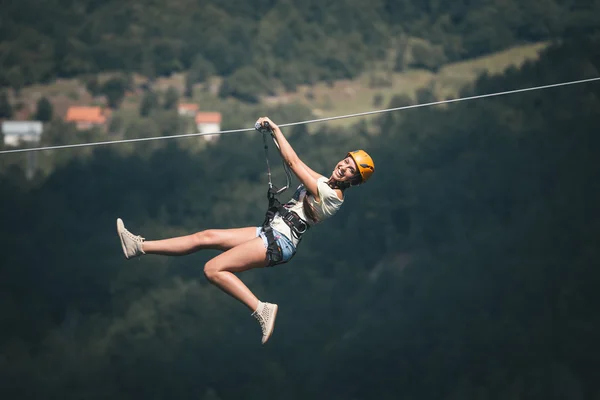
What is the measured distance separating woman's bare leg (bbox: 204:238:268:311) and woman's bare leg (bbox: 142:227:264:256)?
0.08 meters

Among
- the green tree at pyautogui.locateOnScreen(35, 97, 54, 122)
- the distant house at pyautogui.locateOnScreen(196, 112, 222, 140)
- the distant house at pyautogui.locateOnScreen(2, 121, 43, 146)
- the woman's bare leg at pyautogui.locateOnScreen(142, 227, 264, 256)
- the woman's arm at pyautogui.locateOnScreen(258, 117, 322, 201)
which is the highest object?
the woman's arm at pyautogui.locateOnScreen(258, 117, 322, 201)

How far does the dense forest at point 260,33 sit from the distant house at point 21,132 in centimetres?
478

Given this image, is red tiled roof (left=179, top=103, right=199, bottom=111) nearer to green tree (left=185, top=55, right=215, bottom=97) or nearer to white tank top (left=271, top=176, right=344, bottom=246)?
green tree (left=185, top=55, right=215, bottom=97)

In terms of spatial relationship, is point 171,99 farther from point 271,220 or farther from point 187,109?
point 271,220

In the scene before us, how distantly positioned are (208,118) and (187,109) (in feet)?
6.32

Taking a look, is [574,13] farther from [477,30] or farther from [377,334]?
[377,334]

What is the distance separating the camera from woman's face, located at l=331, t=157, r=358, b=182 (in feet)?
27.7

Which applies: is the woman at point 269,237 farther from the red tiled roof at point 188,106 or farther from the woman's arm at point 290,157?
the red tiled roof at point 188,106

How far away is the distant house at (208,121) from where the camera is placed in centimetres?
6825

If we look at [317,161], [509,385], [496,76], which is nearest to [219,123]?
[317,161]

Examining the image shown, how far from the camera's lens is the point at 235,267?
27.2 feet

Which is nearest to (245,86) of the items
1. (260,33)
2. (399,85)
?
(399,85)

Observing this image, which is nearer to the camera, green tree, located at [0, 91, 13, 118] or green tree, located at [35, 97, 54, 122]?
green tree, located at [35, 97, 54, 122]

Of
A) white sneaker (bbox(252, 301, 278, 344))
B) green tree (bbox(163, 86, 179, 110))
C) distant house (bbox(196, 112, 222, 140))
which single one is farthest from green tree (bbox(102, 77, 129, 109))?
white sneaker (bbox(252, 301, 278, 344))
